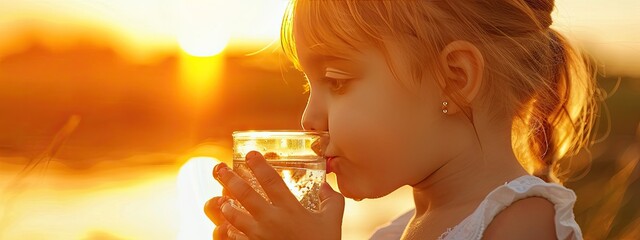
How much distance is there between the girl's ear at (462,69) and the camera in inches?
101

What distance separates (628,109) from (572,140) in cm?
595

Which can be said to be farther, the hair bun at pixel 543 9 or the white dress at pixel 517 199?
the hair bun at pixel 543 9

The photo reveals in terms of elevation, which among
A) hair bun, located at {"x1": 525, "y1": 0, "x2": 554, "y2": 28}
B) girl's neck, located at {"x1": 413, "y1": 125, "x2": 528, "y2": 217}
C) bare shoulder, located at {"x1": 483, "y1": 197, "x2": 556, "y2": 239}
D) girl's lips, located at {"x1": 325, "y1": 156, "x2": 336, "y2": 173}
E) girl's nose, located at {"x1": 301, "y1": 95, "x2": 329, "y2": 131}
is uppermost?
hair bun, located at {"x1": 525, "y1": 0, "x2": 554, "y2": 28}

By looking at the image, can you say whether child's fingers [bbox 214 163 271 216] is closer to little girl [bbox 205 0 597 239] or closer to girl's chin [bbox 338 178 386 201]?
little girl [bbox 205 0 597 239]

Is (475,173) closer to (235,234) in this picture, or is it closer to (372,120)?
(372,120)

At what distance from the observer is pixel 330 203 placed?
2.46m

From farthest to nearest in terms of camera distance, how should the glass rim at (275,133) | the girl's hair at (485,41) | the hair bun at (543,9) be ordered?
the hair bun at (543,9)
the girl's hair at (485,41)
the glass rim at (275,133)

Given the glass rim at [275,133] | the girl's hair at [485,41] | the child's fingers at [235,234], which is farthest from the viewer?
the girl's hair at [485,41]

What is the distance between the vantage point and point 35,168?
2516mm

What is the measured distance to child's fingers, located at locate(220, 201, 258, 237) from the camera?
241 cm

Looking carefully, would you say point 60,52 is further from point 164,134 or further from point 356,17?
point 356,17

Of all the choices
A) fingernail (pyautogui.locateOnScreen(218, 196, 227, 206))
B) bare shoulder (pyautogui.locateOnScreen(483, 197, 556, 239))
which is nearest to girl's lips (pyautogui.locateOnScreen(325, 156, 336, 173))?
fingernail (pyautogui.locateOnScreen(218, 196, 227, 206))

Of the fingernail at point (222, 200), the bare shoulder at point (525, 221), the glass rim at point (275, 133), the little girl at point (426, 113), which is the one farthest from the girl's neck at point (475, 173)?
the fingernail at point (222, 200)

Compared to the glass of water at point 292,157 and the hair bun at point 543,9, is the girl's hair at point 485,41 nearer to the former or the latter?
the hair bun at point 543,9
